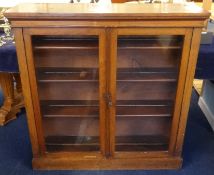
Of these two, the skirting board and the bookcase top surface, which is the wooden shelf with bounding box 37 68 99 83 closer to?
the bookcase top surface

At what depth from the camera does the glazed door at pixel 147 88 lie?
1493mm

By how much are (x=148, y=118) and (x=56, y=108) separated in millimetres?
647

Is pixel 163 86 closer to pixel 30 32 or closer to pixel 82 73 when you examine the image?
pixel 82 73

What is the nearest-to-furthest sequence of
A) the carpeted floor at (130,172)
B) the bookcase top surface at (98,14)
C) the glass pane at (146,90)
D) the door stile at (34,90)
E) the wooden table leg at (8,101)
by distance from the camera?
the bookcase top surface at (98,14)
the door stile at (34,90)
the glass pane at (146,90)
the carpeted floor at (130,172)
the wooden table leg at (8,101)

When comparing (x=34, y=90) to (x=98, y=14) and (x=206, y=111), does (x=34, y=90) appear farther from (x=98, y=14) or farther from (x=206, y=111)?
(x=206, y=111)

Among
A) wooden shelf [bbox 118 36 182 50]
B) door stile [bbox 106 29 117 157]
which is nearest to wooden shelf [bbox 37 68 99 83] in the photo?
door stile [bbox 106 29 117 157]

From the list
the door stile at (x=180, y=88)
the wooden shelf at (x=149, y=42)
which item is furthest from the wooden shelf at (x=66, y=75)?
the door stile at (x=180, y=88)

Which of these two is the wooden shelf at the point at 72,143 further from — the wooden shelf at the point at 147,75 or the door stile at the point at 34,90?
the wooden shelf at the point at 147,75

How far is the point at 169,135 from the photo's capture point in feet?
5.89

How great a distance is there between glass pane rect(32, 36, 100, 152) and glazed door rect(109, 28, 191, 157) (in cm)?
15

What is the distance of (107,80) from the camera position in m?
1.53

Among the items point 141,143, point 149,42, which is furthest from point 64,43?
point 141,143

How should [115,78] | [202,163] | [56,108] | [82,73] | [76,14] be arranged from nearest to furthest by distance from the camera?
[76,14] → [115,78] → [82,73] → [56,108] → [202,163]

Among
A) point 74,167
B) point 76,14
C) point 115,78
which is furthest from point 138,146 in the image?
point 76,14
